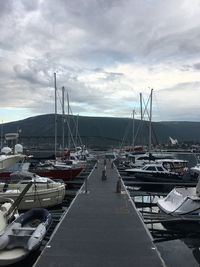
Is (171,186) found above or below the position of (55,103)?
below

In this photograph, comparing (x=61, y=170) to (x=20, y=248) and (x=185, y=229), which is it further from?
(x=20, y=248)

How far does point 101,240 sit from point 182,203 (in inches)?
373

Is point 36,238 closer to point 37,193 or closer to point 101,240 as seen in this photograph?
point 101,240

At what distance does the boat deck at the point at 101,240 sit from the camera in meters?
12.2

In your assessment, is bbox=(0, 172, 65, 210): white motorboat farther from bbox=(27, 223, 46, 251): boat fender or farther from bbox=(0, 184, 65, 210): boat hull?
bbox=(27, 223, 46, 251): boat fender

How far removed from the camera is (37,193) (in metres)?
25.6

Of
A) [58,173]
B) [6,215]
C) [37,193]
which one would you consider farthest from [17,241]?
[58,173]

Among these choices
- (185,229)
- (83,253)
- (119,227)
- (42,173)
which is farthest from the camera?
(42,173)

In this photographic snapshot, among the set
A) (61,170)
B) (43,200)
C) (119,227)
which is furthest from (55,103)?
(119,227)

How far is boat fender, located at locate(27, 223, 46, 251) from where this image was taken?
14497 millimetres

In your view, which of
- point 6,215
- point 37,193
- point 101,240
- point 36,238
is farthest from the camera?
point 37,193

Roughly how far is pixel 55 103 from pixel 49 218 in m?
43.2

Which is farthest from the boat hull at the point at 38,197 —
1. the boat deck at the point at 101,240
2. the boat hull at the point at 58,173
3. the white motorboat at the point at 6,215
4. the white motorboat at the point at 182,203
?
the boat hull at the point at 58,173

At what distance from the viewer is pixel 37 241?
1512 centimetres
